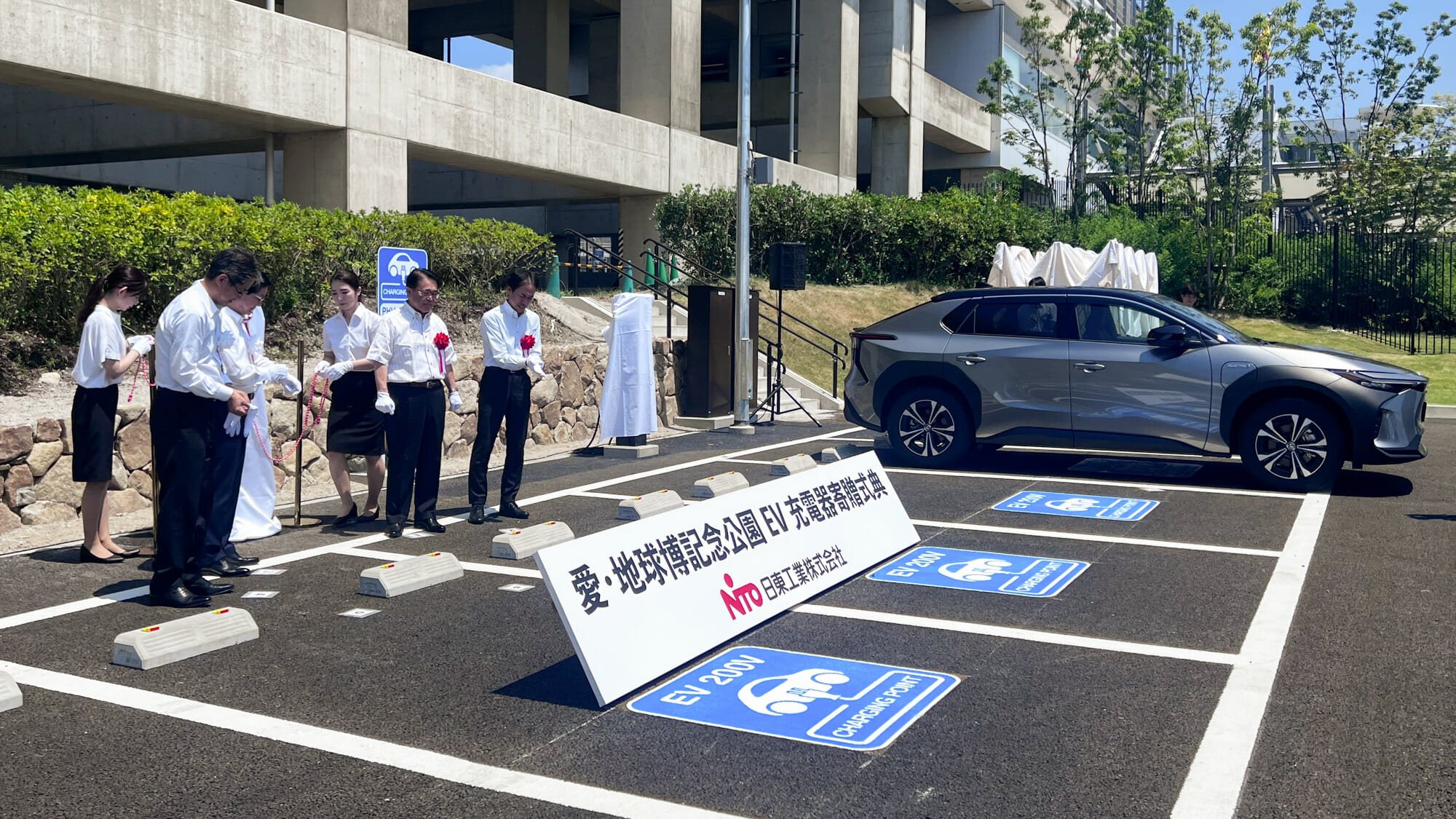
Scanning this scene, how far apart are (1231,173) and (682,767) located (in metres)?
32.9

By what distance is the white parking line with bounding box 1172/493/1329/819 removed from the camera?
3977 mm

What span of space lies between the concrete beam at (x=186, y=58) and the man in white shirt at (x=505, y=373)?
9674 mm

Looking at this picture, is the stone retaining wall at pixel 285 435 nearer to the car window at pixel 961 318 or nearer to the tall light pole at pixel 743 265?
the tall light pole at pixel 743 265

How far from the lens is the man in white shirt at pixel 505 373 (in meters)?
8.98

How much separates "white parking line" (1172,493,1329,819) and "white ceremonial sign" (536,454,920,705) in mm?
2158

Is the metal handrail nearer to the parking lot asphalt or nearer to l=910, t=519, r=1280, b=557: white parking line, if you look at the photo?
l=910, t=519, r=1280, b=557: white parking line

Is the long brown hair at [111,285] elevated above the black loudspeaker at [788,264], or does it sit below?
below

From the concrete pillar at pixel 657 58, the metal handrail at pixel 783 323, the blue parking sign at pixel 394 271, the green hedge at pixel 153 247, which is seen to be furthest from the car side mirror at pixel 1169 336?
the concrete pillar at pixel 657 58

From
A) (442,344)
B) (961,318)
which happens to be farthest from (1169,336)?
(442,344)

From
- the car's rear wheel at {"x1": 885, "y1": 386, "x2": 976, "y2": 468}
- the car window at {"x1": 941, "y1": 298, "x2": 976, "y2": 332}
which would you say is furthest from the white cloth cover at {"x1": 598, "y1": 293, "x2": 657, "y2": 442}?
the car window at {"x1": 941, "y1": 298, "x2": 976, "y2": 332}

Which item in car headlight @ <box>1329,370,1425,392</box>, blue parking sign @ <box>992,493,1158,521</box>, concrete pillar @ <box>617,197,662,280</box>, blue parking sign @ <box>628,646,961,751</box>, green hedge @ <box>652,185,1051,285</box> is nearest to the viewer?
blue parking sign @ <box>628,646,961,751</box>

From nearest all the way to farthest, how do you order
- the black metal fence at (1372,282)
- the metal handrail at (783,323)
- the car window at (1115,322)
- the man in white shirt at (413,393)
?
1. the man in white shirt at (413,393)
2. the car window at (1115,322)
3. the metal handrail at (783,323)
4. the black metal fence at (1372,282)

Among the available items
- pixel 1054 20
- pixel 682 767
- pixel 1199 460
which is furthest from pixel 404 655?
pixel 1054 20

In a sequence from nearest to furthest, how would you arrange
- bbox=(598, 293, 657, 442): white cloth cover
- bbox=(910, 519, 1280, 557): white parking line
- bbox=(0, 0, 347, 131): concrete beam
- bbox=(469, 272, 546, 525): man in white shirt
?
bbox=(910, 519, 1280, 557): white parking line < bbox=(469, 272, 546, 525): man in white shirt < bbox=(598, 293, 657, 442): white cloth cover < bbox=(0, 0, 347, 131): concrete beam
